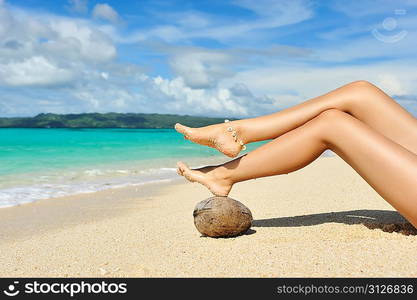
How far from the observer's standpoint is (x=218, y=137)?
4336 millimetres

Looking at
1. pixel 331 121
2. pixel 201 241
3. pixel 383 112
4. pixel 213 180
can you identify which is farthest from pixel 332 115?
pixel 201 241

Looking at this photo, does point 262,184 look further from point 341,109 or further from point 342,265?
point 342,265

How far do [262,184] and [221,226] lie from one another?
197 inches

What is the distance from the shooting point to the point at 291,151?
391cm

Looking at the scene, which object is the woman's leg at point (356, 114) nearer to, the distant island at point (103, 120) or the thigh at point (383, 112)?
the thigh at point (383, 112)

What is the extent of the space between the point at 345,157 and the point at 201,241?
1499 mm

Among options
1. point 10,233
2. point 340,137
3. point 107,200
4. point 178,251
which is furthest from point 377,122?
point 107,200

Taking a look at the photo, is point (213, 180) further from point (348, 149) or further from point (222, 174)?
point (348, 149)

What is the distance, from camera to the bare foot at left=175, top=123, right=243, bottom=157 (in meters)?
4.28

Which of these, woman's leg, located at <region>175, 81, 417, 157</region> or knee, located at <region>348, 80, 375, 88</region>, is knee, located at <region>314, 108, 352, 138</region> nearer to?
woman's leg, located at <region>175, 81, 417, 157</region>

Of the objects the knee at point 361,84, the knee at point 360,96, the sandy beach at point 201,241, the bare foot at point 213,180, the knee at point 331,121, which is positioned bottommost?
the sandy beach at point 201,241

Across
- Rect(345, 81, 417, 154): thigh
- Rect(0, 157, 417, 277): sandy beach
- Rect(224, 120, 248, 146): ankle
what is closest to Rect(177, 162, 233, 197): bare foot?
Rect(224, 120, 248, 146): ankle

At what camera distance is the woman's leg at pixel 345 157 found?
342 cm

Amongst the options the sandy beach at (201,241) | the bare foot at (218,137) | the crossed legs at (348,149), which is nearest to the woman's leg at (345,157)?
the crossed legs at (348,149)
